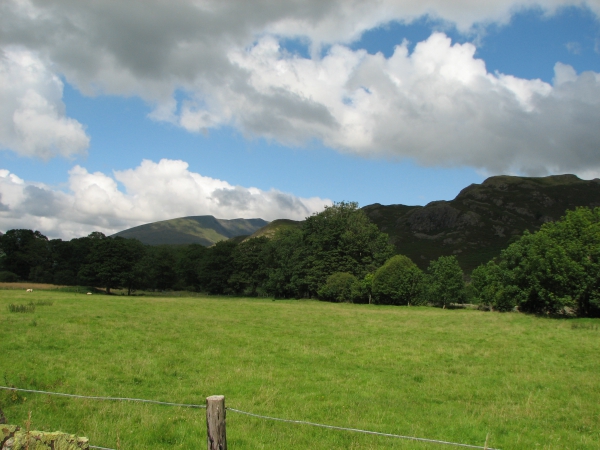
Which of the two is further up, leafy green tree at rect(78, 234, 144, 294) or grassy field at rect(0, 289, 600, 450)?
leafy green tree at rect(78, 234, 144, 294)

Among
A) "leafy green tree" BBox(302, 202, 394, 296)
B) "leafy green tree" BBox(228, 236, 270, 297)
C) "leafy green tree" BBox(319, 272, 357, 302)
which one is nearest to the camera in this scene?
"leafy green tree" BBox(319, 272, 357, 302)

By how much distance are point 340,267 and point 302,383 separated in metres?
64.5

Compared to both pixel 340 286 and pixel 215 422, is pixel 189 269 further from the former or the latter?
pixel 215 422

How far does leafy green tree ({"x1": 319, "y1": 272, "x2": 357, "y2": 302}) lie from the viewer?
238 feet

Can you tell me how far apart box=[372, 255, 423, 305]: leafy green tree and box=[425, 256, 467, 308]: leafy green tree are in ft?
7.49

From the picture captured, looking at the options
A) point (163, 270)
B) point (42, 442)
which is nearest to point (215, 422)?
point (42, 442)

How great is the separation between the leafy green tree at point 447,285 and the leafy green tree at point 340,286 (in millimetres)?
13696

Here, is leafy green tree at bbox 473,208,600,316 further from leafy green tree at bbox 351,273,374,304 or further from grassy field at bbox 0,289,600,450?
leafy green tree at bbox 351,273,374,304

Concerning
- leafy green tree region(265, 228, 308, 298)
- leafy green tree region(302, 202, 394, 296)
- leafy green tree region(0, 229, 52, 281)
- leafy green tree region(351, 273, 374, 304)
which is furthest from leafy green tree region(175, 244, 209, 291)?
leafy green tree region(351, 273, 374, 304)

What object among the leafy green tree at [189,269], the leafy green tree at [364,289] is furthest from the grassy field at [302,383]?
the leafy green tree at [189,269]

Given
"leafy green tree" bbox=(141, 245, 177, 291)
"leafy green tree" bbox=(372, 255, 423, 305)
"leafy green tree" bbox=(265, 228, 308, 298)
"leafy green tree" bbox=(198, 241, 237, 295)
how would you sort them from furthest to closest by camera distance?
1. "leafy green tree" bbox=(141, 245, 177, 291)
2. "leafy green tree" bbox=(198, 241, 237, 295)
3. "leafy green tree" bbox=(265, 228, 308, 298)
4. "leafy green tree" bbox=(372, 255, 423, 305)

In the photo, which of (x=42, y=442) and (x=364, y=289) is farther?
(x=364, y=289)

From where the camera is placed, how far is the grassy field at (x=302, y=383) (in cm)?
1018

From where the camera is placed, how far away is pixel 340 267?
7856cm
